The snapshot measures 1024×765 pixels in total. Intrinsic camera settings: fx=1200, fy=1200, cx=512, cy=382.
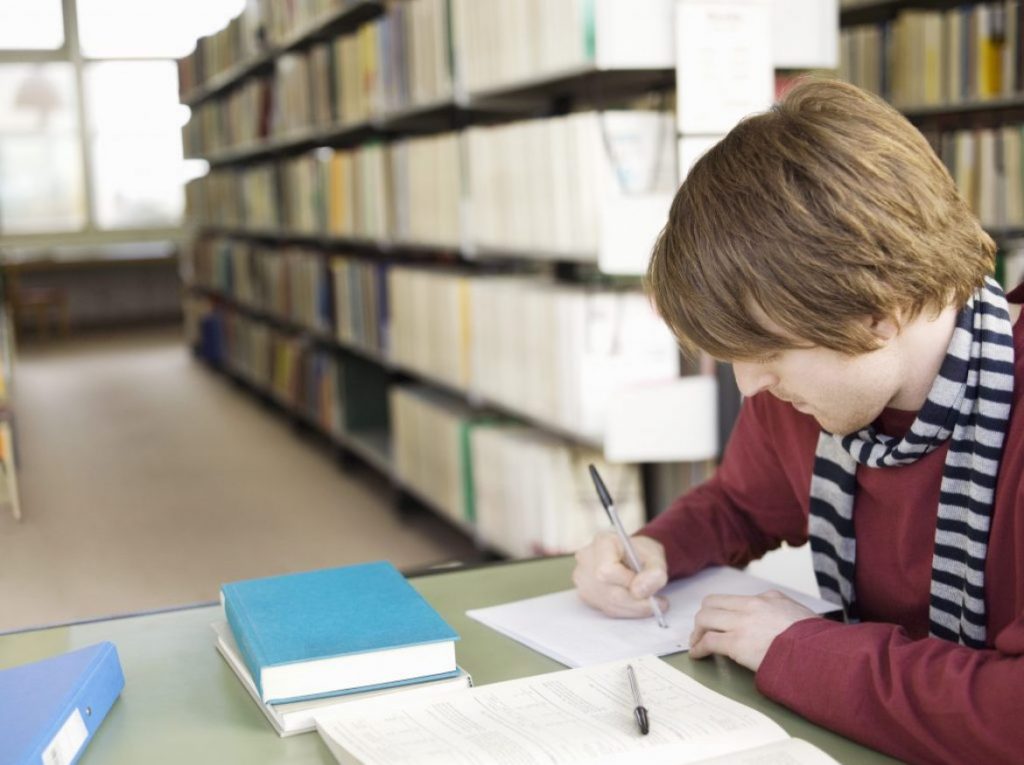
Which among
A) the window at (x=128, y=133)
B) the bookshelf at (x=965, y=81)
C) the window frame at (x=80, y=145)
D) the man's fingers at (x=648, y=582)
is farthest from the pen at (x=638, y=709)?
the window at (x=128, y=133)

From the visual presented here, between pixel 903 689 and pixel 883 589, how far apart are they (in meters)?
0.27

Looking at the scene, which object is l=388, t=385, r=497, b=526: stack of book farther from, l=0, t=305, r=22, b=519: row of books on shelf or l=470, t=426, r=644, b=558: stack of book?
l=0, t=305, r=22, b=519: row of books on shelf

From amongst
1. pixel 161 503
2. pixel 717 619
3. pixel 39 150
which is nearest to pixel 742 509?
pixel 717 619

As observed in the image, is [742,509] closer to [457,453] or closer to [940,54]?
[457,453]

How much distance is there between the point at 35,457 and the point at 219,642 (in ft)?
8.03

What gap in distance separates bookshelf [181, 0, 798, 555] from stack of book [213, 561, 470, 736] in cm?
132

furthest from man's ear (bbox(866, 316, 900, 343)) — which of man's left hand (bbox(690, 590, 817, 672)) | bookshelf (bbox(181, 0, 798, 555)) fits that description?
bookshelf (bbox(181, 0, 798, 555))

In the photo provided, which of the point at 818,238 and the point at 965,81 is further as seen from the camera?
the point at 965,81

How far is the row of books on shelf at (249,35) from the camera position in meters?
4.51

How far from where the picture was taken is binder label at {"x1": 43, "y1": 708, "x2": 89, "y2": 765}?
794mm

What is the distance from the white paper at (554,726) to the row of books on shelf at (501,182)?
143 cm

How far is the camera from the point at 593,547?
114 centimetres

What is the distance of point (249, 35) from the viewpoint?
18.3 ft

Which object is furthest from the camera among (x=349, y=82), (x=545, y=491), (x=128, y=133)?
(x=349, y=82)
